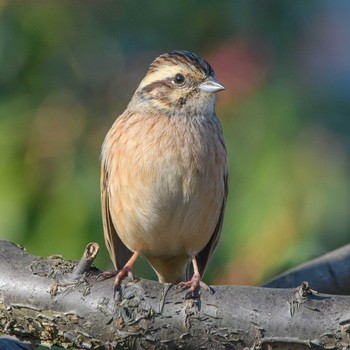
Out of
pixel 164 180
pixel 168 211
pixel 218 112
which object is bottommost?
pixel 168 211

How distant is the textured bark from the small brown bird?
1.21 m

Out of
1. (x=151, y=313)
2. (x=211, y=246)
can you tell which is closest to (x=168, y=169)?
(x=211, y=246)

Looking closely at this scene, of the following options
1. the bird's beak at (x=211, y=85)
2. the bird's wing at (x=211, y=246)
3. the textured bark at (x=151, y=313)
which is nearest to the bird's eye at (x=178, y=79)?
the bird's beak at (x=211, y=85)

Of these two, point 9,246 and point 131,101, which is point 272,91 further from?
point 9,246

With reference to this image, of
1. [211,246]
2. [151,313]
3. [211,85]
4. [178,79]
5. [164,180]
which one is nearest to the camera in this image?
[151,313]

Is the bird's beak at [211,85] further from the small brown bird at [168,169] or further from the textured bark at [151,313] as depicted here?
the textured bark at [151,313]

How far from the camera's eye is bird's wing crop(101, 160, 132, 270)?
229 inches

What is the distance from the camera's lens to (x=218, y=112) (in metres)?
6.13

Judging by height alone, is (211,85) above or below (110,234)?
above

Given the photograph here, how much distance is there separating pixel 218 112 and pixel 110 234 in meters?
1.10

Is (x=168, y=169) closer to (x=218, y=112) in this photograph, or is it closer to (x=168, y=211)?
(x=168, y=211)

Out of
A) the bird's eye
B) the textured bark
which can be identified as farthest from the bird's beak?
the textured bark

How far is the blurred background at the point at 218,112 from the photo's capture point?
5652 millimetres

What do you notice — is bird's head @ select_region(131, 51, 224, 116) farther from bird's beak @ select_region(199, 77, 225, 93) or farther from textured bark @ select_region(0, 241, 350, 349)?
textured bark @ select_region(0, 241, 350, 349)
